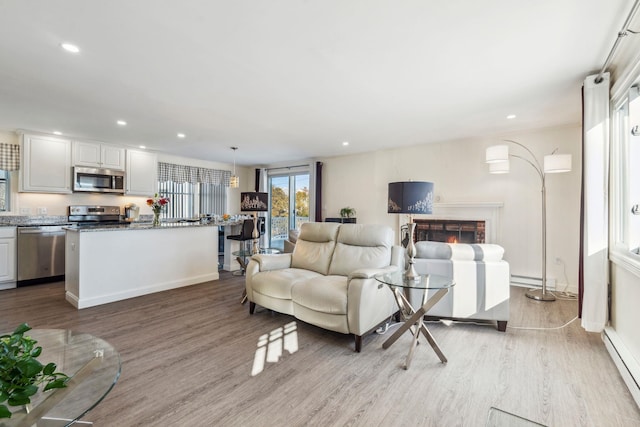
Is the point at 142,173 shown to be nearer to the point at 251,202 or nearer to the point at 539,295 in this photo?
the point at 251,202

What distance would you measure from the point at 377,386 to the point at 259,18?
8.16ft

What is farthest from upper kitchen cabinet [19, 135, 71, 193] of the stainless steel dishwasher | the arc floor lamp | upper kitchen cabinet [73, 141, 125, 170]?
the arc floor lamp

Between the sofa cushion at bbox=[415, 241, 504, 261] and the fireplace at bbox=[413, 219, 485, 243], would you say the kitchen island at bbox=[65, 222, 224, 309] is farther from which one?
the fireplace at bbox=[413, 219, 485, 243]

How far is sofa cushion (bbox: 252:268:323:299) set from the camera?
2.89m

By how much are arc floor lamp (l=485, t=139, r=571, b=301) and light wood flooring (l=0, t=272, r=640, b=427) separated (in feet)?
2.96

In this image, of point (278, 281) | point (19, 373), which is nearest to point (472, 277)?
point (278, 281)

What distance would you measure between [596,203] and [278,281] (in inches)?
117

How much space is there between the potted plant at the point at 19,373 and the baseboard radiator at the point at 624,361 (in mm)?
3033

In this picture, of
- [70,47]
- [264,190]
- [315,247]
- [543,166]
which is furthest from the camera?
[264,190]

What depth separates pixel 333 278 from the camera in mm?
2943

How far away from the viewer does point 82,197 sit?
17.5ft

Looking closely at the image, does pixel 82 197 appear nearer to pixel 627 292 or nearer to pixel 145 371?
pixel 145 371

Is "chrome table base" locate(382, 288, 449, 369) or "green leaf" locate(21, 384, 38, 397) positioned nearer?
"green leaf" locate(21, 384, 38, 397)

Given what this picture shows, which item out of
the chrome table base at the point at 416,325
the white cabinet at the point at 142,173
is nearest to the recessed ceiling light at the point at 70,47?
the chrome table base at the point at 416,325
